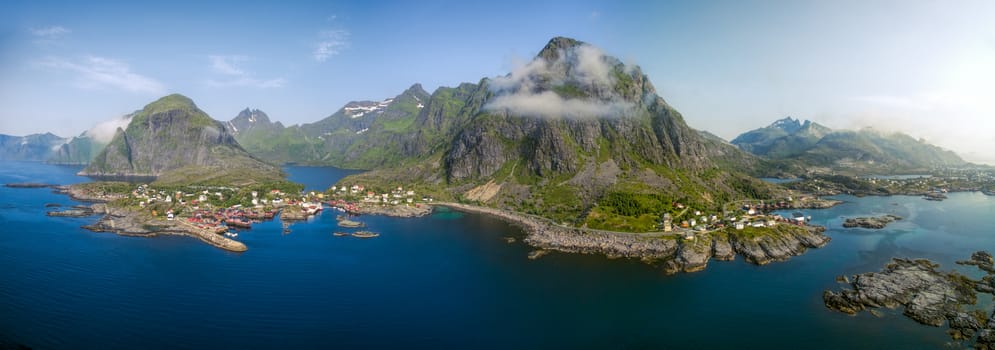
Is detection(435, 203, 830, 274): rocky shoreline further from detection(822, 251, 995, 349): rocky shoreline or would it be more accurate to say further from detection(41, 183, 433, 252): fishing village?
detection(41, 183, 433, 252): fishing village

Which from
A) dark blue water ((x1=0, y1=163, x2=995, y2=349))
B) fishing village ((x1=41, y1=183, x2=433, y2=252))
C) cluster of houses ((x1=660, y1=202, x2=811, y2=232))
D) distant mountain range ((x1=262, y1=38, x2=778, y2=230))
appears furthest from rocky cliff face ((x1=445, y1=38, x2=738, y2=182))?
dark blue water ((x1=0, y1=163, x2=995, y2=349))

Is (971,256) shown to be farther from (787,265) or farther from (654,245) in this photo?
(654,245)

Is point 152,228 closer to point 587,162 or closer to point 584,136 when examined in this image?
point 587,162

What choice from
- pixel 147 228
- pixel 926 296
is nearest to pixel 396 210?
pixel 147 228

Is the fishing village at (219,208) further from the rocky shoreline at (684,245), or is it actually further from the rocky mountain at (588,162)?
the rocky shoreline at (684,245)

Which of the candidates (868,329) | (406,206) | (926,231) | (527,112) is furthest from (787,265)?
(527,112)
